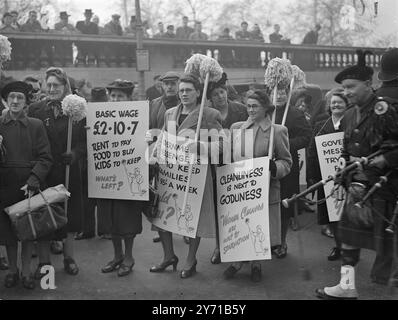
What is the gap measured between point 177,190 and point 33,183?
1.39 metres

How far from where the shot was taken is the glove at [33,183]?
498cm

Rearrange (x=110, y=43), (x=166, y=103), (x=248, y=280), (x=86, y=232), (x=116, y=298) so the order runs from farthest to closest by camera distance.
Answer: (x=110, y=43) → (x=86, y=232) → (x=166, y=103) → (x=248, y=280) → (x=116, y=298)

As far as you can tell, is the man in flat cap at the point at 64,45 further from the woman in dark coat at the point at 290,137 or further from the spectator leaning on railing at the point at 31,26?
the woman in dark coat at the point at 290,137

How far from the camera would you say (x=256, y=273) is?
17.4 feet

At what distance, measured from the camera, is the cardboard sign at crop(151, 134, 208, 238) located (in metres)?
5.29

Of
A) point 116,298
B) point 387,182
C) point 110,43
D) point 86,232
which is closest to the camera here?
point 387,182

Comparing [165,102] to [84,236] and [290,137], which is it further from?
[84,236]

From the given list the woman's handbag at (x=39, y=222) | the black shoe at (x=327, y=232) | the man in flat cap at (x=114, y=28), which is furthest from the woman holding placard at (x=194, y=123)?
the man in flat cap at (x=114, y=28)

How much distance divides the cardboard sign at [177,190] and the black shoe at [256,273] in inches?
26.6

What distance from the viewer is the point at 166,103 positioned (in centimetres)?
Result: 612

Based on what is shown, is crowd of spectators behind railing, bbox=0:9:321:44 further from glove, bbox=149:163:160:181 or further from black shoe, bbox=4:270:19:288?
black shoe, bbox=4:270:19:288

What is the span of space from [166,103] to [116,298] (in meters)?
2.30
